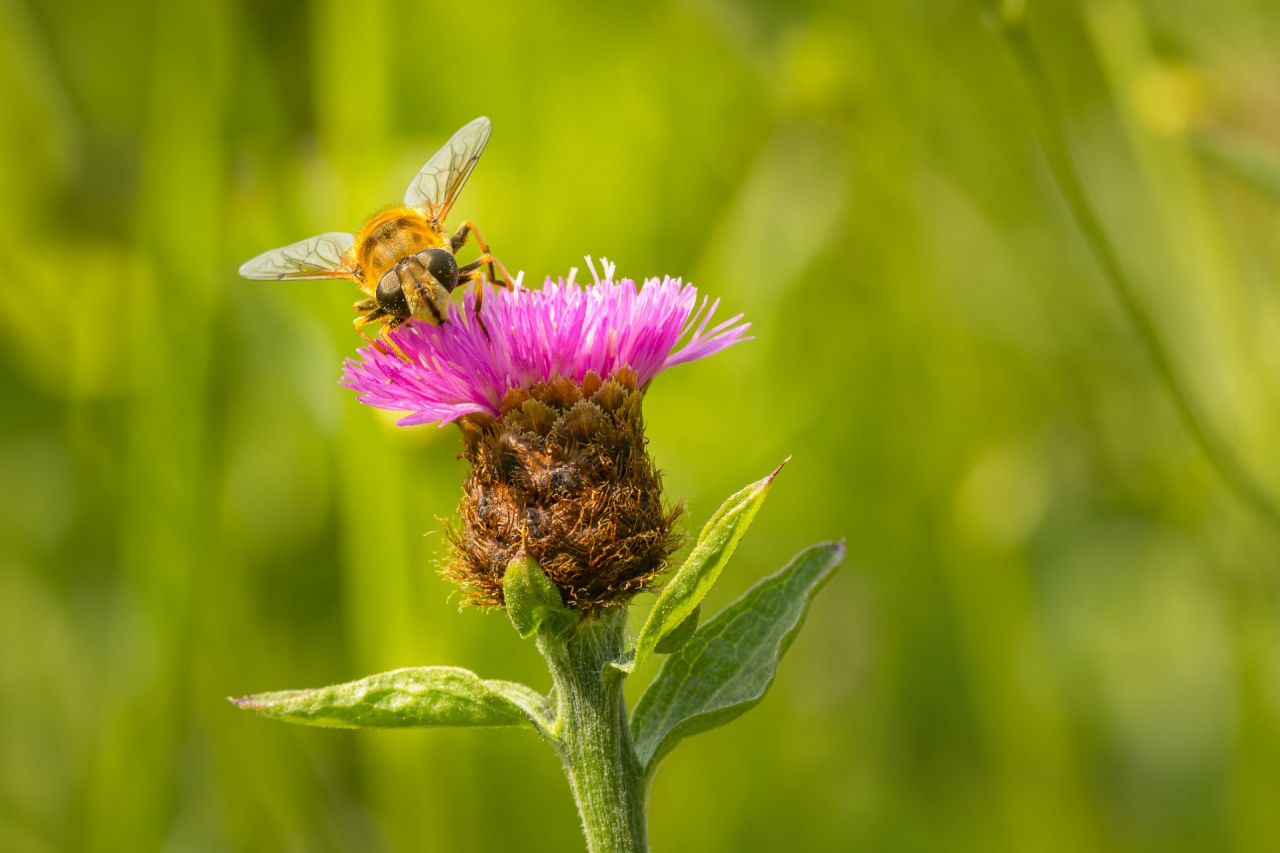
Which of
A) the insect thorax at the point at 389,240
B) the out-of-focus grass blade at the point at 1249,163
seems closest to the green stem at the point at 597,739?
the insect thorax at the point at 389,240

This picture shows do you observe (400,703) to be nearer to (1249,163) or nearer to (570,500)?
(570,500)

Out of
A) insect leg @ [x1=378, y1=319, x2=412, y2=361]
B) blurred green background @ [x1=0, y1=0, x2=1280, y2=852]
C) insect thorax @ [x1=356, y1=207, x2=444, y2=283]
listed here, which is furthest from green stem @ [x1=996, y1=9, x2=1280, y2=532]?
insect leg @ [x1=378, y1=319, x2=412, y2=361]

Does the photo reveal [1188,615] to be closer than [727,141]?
Yes

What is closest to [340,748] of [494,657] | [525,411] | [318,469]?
[494,657]

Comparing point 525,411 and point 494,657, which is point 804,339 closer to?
point 494,657

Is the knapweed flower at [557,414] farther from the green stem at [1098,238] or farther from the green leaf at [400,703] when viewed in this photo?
the green stem at [1098,238]

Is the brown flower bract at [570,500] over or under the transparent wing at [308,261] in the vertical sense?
under
